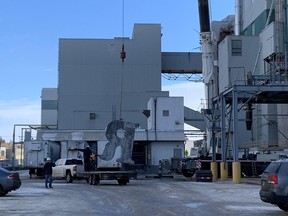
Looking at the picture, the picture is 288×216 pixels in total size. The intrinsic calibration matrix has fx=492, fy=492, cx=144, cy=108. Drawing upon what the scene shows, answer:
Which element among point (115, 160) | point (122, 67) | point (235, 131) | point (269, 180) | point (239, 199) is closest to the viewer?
point (269, 180)

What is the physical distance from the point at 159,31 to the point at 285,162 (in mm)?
59087

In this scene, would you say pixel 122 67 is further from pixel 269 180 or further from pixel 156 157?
pixel 269 180

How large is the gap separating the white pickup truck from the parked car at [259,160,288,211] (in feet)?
67.7

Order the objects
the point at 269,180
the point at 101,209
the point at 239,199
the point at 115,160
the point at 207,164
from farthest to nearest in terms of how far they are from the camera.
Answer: the point at 207,164
the point at 115,160
the point at 239,199
the point at 101,209
the point at 269,180

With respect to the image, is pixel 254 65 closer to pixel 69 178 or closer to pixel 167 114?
pixel 167 114

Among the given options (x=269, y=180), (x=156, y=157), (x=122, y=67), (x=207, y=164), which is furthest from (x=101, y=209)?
(x=122, y=67)

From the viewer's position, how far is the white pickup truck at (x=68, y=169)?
112ft

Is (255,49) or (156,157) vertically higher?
(255,49)

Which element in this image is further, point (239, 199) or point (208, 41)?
point (208, 41)

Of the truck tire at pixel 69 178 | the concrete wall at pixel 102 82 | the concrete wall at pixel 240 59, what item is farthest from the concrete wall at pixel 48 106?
the truck tire at pixel 69 178

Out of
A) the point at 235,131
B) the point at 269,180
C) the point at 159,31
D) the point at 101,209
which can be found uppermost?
the point at 159,31

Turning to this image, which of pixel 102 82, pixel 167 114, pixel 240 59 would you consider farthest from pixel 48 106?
pixel 240 59

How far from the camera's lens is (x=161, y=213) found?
1458 cm

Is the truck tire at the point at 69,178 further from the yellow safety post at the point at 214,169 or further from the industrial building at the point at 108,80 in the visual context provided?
the industrial building at the point at 108,80
